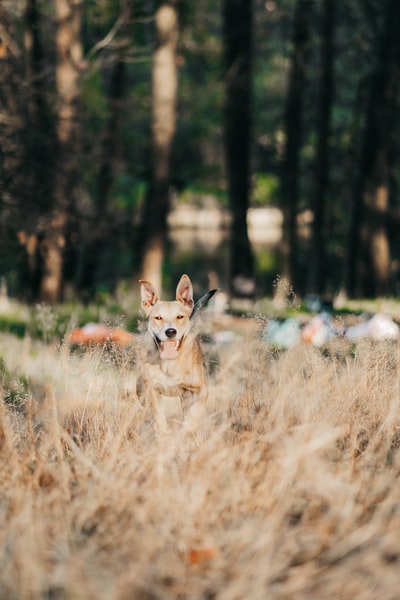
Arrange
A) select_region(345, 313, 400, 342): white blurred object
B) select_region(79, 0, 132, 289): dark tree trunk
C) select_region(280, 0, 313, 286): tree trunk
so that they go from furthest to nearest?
select_region(280, 0, 313, 286): tree trunk
select_region(79, 0, 132, 289): dark tree trunk
select_region(345, 313, 400, 342): white blurred object

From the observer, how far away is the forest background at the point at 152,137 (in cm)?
1379

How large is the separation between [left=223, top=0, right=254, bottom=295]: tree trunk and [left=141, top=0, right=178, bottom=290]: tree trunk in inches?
123

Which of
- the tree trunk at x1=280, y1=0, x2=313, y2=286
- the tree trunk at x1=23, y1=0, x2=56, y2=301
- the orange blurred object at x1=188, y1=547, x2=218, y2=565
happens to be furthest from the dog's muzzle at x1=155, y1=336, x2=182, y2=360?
the tree trunk at x1=280, y1=0, x2=313, y2=286

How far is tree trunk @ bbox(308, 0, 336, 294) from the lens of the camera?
2092 centimetres

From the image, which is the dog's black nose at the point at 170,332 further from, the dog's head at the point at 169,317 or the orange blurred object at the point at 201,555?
the orange blurred object at the point at 201,555

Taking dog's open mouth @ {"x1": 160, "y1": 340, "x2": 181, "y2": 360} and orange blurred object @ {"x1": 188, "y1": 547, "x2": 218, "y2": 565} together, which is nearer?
orange blurred object @ {"x1": 188, "y1": 547, "x2": 218, "y2": 565}

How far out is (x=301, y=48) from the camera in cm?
2191

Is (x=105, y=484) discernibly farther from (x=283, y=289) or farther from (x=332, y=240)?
(x=332, y=240)

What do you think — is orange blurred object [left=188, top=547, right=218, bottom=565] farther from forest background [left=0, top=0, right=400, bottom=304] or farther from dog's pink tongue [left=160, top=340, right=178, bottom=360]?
forest background [left=0, top=0, right=400, bottom=304]

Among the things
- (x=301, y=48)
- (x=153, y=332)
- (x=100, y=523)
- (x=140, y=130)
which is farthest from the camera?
(x=140, y=130)

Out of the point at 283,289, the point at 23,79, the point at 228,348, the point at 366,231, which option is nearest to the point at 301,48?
the point at 366,231

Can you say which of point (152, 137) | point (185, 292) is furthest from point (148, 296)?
point (152, 137)

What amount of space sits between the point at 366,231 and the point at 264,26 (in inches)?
266

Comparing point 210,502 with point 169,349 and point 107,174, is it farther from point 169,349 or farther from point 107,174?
point 107,174
